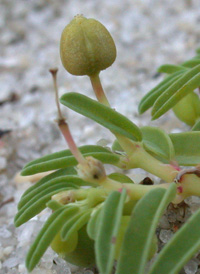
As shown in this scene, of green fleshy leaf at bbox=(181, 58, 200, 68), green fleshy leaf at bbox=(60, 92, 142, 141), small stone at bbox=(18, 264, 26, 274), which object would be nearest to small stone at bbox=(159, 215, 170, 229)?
green fleshy leaf at bbox=(60, 92, 142, 141)

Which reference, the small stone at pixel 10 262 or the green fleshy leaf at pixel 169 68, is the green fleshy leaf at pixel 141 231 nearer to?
the small stone at pixel 10 262

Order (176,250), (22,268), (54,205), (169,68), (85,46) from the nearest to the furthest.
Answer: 1. (176,250)
2. (54,205)
3. (85,46)
4. (22,268)
5. (169,68)

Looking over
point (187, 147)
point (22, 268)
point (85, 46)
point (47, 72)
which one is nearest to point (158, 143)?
point (187, 147)

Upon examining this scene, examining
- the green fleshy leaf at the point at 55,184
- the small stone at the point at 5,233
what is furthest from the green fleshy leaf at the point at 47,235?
the small stone at the point at 5,233

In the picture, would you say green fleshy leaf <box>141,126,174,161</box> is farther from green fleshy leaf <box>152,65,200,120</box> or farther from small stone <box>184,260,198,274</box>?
small stone <box>184,260,198,274</box>

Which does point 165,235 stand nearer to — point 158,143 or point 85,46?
point 158,143

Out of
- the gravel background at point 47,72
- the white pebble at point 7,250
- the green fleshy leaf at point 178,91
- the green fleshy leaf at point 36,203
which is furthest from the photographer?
the gravel background at point 47,72
